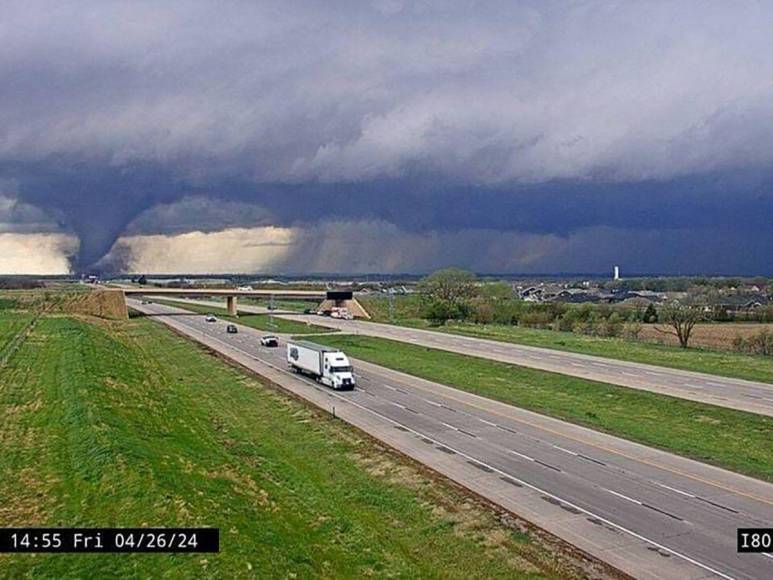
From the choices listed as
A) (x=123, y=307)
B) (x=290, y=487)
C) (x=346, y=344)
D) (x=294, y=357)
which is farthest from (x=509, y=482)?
(x=123, y=307)

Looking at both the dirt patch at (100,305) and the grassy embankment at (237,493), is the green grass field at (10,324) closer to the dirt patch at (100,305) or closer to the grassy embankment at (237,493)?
the dirt patch at (100,305)

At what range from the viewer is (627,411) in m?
43.4

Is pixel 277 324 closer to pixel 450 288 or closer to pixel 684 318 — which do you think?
pixel 450 288

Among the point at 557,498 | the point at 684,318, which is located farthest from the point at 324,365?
the point at 684,318

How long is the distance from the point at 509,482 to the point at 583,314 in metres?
96.8

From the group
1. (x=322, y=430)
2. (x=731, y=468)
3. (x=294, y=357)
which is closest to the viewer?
(x=731, y=468)

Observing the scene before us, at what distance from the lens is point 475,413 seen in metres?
41.7

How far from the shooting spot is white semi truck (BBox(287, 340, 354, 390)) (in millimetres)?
50250

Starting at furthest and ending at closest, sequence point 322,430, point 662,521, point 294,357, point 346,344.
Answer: point 346,344 < point 294,357 < point 322,430 < point 662,521

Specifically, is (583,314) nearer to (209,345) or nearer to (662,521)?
(209,345)

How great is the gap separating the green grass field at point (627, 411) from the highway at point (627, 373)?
234 centimetres
